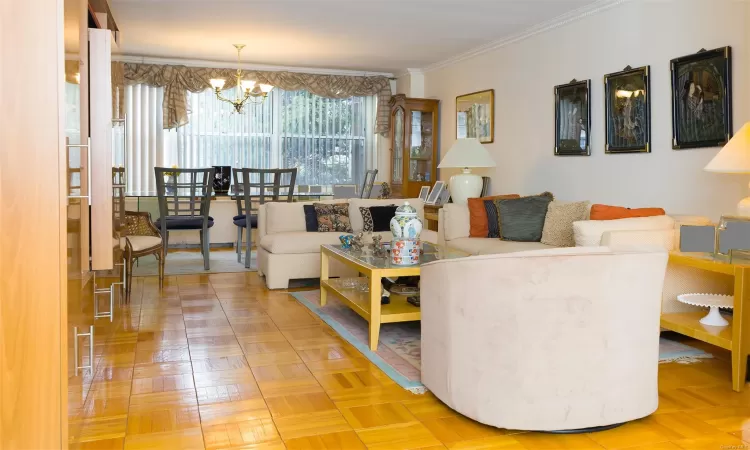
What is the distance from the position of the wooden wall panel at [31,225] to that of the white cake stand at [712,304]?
293cm

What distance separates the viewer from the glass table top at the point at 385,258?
3.87 meters

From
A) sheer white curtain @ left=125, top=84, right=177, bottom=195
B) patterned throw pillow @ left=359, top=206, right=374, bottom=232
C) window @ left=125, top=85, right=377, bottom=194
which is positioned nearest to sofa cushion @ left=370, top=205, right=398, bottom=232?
patterned throw pillow @ left=359, top=206, right=374, bottom=232

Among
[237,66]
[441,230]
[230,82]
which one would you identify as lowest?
[441,230]

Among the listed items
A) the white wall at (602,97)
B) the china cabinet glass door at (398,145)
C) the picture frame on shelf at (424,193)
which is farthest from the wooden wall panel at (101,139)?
the china cabinet glass door at (398,145)

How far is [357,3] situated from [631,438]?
13.7 feet

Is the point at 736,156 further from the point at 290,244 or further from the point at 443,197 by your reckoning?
the point at 443,197

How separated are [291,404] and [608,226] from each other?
2.06 metres

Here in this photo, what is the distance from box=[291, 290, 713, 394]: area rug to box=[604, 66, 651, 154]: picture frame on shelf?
186 cm

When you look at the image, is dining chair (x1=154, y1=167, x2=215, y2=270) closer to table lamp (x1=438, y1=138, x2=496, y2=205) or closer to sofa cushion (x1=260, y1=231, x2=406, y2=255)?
sofa cushion (x1=260, y1=231, x2=406, y2=255)

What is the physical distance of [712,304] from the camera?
337 cm

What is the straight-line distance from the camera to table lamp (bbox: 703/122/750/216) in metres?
3.79

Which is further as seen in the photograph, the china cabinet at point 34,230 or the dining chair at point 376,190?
the dining chair at point 376,190

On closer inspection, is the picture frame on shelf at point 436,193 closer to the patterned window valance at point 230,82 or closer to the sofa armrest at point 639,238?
the patterned window valance at point 230,82

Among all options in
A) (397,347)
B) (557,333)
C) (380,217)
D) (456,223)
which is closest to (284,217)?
(380,217)
